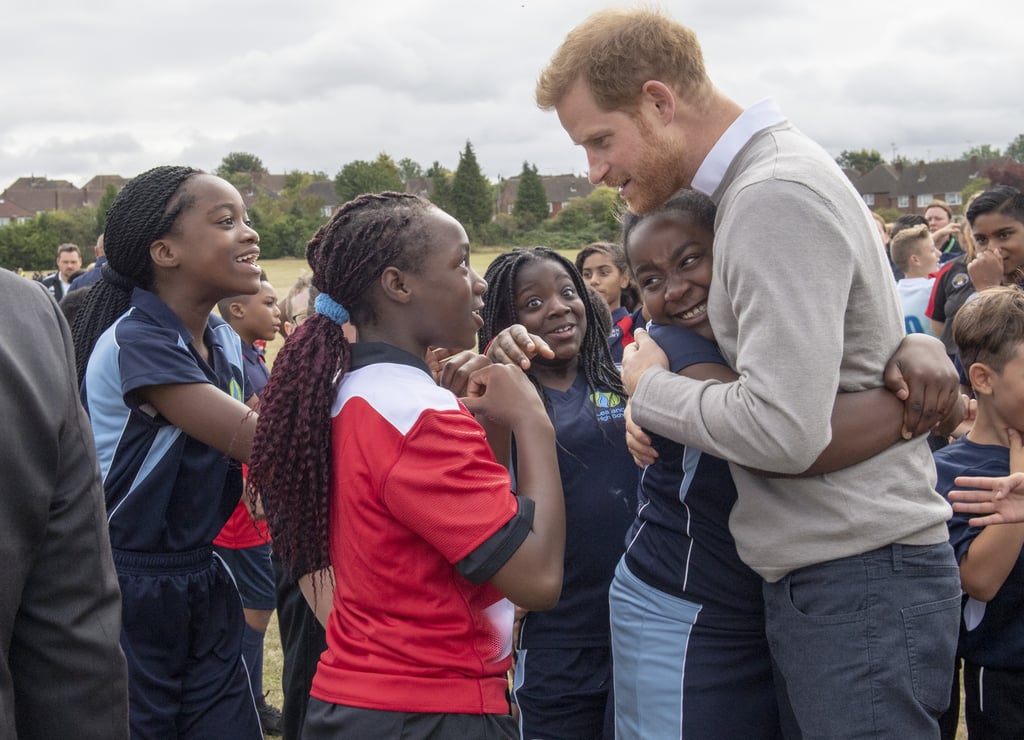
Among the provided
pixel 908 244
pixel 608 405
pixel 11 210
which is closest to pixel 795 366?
pixel 608 405

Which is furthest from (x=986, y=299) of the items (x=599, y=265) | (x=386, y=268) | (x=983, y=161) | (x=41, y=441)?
(x=983, y=161)

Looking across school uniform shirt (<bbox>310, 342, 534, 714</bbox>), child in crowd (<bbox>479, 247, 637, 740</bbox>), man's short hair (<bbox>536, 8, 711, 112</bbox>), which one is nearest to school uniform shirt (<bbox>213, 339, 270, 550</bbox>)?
child in crowd (<bbox>479, 247, 637, 740</bbox>)

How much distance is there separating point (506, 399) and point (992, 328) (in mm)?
1809

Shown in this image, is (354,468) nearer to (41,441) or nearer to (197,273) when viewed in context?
(41,441)

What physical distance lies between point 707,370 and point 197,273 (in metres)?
1.82

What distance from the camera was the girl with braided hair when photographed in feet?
6.51

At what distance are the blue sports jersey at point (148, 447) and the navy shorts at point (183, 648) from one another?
8cm

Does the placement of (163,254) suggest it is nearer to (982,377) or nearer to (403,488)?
(403,488)

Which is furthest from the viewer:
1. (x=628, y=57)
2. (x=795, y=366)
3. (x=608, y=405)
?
(x=608, y=405)

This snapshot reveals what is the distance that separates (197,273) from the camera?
308 centimetres

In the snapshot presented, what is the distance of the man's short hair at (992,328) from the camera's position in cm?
299

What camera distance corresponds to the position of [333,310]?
7.47ft

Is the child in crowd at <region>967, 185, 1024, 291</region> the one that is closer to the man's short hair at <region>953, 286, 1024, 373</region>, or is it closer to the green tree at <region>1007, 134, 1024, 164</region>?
the man's short hair at <region>953, 286, 1024, 373</region>

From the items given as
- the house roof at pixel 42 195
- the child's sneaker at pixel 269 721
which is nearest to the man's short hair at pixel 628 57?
the child's sneaker at pixel 269 721
